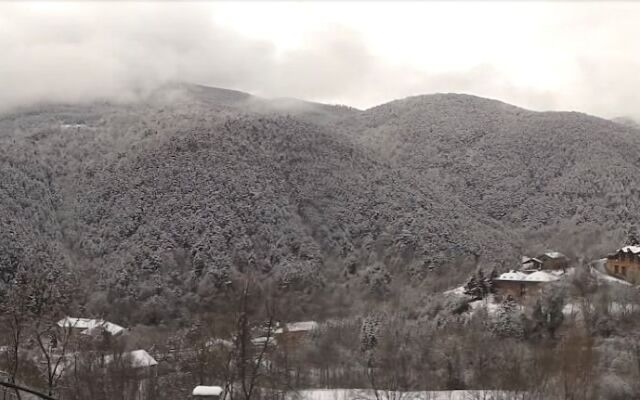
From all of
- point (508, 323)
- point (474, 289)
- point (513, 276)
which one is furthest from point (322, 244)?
point (508, 323)

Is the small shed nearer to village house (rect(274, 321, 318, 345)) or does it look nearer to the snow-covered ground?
the snow-covered ground

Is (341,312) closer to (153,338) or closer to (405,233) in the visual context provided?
(153,338)

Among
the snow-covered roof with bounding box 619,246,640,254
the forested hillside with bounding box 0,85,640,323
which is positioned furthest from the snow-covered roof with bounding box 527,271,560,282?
the forested hillside with bounding box 0,85,640,323

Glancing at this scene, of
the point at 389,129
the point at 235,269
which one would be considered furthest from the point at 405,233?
the point at 389,129

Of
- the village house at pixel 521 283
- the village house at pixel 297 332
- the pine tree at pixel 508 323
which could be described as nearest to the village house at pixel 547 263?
the village house at pixel 521 283

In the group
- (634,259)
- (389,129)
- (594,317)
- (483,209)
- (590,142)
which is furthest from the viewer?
(389,129)

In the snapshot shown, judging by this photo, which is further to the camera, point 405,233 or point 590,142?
point 590,142

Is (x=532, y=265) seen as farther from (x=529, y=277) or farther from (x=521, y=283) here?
(x=521, y=283)

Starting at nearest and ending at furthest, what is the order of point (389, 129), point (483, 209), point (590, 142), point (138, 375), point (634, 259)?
point (138, 375) → point (634, 259) → point (483, 209) → point (590, 142) → point (389, 129)
